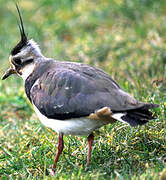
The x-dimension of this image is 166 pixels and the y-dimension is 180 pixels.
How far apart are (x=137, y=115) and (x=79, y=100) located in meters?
0.69

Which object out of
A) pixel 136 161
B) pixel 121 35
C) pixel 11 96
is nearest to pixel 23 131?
pixel 11 96

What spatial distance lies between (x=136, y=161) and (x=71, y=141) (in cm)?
108

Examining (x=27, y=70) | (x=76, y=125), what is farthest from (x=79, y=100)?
(x=27, y=70)

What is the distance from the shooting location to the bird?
4.67 meters

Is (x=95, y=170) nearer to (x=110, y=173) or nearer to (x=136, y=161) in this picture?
(x=110, y=173)

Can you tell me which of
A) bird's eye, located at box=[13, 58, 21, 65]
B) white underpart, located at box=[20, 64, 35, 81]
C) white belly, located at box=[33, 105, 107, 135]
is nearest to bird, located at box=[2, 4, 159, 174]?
white belly, located at box=[33, 105, 107, 135]

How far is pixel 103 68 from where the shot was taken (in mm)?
8703

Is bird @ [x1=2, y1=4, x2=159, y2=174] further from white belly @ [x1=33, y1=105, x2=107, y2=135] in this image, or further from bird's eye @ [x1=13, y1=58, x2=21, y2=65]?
bird's eye @ [x1=13, y1=58, x2=21, y2=65]

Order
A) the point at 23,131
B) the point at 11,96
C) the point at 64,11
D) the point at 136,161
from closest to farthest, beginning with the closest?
the point at 136,161, the point at 23,131, the point at 11,96, the point at 64,11

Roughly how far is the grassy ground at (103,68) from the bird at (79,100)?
37 cm

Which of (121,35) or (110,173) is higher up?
(110,173)

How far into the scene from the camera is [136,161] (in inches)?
202

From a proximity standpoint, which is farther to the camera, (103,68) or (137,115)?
(103,68)

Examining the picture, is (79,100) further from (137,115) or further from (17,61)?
(17,61)
